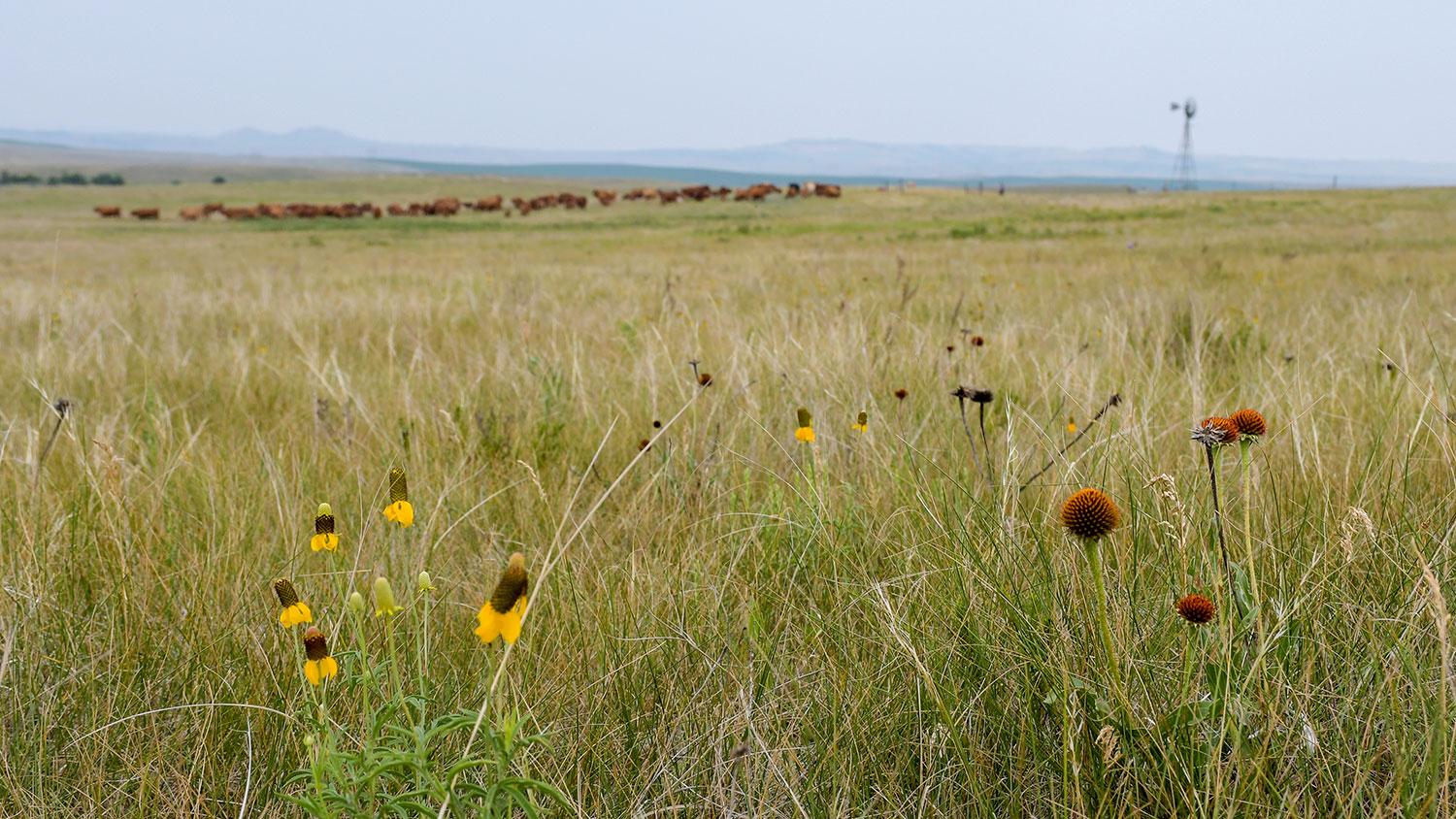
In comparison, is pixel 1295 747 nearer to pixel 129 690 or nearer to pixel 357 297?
pixel 129 690

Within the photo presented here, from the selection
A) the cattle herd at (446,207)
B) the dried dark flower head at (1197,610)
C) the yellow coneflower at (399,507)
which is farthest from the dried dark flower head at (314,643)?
the cattle herd at (446,207)

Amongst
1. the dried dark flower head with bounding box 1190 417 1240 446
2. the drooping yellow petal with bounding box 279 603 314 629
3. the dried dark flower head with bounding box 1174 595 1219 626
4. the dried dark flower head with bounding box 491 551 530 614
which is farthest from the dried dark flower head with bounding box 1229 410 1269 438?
the drooping yellow petal with bounding box 279 603 314 629

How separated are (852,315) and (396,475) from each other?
4.11m

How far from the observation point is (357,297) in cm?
820

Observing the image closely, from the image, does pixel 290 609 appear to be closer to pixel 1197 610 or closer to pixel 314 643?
pixel 314 643

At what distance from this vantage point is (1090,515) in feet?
3.56

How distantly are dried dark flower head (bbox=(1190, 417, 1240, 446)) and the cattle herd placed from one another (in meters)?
49.4

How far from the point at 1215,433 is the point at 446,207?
5596cm

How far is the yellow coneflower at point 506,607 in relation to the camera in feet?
2.88

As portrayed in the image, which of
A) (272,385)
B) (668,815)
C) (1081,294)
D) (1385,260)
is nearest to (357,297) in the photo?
(272,385)

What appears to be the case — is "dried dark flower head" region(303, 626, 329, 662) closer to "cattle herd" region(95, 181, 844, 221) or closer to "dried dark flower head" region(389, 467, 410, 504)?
"dried dark flower head" region(389, 467, 410, 504)

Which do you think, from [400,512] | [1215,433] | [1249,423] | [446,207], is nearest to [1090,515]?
[1215,433]

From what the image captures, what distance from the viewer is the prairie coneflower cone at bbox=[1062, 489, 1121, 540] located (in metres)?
1.08

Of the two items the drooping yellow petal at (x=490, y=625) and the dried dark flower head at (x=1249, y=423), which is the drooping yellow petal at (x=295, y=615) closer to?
the drooping yellow petal at (x=490, y=625)
